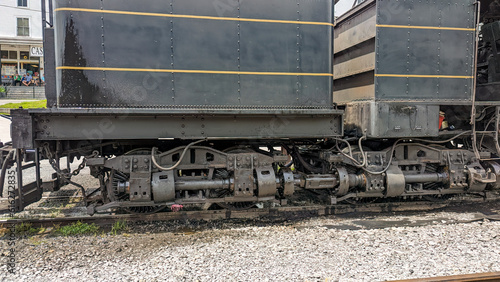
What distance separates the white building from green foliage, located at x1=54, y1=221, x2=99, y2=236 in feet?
121

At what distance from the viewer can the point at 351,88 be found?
6492 mm

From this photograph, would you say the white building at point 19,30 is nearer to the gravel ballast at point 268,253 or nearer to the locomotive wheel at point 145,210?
the locomotive wheel at point 145,210

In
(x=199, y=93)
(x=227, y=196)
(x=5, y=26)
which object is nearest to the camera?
(x=199, y=93)

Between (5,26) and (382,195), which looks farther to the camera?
(5,26)

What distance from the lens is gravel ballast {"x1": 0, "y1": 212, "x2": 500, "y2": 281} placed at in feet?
12.2

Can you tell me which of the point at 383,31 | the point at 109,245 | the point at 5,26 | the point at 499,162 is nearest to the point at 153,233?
the point at 109,245

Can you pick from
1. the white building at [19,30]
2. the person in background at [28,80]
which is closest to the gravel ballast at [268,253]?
the person in background at [28,80]

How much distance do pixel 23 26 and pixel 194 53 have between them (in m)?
38.1

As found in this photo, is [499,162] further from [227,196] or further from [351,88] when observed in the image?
[227,196]

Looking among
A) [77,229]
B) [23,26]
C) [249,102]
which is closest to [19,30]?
[23,26]

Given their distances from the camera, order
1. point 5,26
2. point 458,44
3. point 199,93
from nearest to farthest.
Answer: point 199,93 → point 458,44 → point 5,26

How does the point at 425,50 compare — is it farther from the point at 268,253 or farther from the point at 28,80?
the point at 28,80

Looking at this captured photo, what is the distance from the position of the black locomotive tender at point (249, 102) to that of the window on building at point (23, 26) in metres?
35.9

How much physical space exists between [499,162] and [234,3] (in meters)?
6.14
